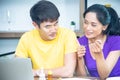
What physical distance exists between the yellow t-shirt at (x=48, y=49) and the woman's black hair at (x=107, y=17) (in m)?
0.24

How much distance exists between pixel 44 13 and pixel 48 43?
25 centimetres

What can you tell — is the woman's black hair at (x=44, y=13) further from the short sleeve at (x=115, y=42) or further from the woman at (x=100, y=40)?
the short sleeve at (x=115, y=42)

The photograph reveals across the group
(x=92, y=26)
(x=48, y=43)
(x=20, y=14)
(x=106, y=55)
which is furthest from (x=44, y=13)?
(x=20, y=14)

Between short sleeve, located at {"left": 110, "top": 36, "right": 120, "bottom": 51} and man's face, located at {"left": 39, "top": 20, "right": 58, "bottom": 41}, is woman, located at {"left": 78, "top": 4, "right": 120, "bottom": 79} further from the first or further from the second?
man's face, located at {"left": 39, "top": 20, "right": 58, "bottom": 41}

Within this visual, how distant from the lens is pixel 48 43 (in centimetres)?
188

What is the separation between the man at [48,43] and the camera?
70.1 inches

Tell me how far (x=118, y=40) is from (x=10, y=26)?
2111mm

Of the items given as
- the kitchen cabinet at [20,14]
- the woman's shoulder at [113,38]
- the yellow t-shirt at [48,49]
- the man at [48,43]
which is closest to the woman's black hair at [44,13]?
the man at [48,43]

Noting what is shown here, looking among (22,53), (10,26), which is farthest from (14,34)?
(22,53)

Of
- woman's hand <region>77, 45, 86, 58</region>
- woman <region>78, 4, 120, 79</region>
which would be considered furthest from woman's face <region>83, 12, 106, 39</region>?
woman's hand <region>77, 45, 86, 58</region>

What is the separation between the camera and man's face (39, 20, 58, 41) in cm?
179

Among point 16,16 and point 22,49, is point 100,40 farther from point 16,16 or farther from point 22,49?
point 16,16

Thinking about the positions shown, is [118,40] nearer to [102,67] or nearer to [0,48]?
[102,67]

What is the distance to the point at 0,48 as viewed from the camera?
368 centimetres
